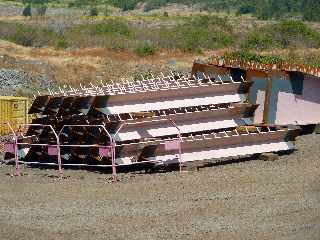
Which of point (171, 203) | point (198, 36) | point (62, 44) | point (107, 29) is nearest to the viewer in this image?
point (171, 203)

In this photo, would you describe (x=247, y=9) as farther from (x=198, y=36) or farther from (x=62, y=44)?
(x=62, y=44)

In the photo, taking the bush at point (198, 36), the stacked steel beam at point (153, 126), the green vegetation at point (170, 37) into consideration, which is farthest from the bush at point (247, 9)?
the stacked steel beam at point (153, 126)

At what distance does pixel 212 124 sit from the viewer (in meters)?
16.9

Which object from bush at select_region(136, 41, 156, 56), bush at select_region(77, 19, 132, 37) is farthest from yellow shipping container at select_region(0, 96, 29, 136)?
bush at select_region(77, 19, 132, 37)

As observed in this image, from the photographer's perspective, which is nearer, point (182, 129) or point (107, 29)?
point (182, 129)

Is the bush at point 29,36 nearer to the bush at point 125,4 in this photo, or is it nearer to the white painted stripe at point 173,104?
the white painted stripe at point 173,104

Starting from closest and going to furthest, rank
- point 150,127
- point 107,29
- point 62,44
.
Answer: point 150,127, point 62,44, point 107,29

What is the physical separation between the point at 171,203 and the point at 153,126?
4.23 m

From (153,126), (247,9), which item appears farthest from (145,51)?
(247,9)

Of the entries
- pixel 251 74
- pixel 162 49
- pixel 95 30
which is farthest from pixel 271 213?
pixel 95 30

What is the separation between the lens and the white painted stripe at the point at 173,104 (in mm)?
15795

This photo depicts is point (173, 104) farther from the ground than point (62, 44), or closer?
farther from the ground

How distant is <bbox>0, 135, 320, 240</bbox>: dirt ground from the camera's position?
32.8 ft

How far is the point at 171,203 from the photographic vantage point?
39.1 feet
